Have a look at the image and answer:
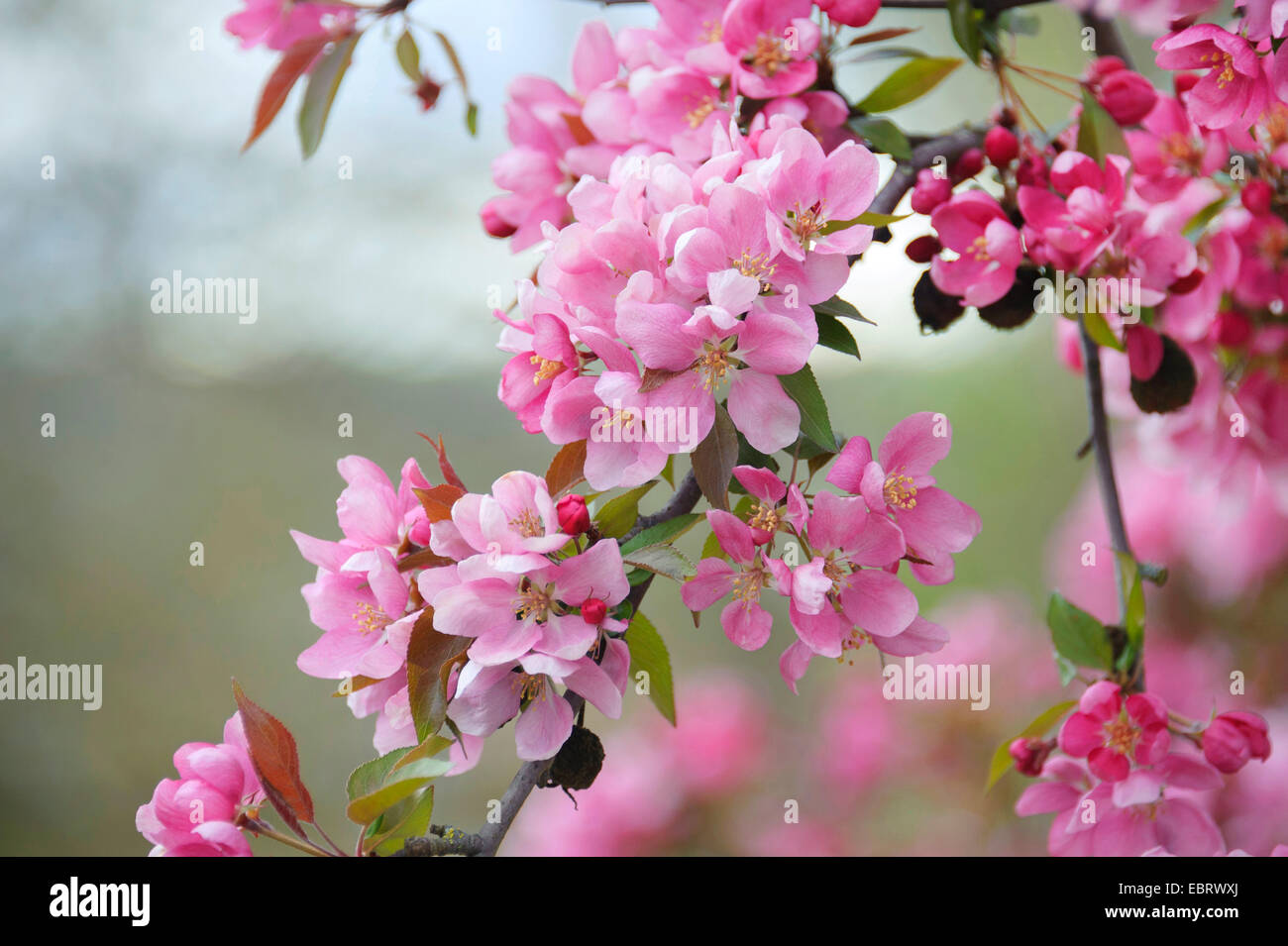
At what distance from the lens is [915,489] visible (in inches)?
19.8

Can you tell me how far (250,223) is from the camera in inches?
106

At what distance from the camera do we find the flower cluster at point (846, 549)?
0.46m

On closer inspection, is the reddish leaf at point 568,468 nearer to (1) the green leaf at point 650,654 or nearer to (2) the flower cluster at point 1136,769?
(1) the green leaf at point 650,654

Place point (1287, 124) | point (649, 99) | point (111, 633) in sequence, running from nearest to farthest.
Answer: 1. point (649, 99)
2. point (1287, 124)
3. point (111, 633)

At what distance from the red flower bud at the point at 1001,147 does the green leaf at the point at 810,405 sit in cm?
29

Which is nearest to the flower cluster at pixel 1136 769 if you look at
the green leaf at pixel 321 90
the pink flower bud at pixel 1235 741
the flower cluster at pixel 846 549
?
the pink flower bud at pixel 1235 741

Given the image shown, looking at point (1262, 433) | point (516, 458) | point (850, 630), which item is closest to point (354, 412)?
point (516, 458)

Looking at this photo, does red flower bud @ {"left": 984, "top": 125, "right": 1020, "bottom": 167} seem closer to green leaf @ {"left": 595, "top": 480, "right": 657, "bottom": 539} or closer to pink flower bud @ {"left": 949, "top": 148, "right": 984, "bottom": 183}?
pink flower bud @ {"left": 949, "top": 148, "right": 984, "bottom": 183}

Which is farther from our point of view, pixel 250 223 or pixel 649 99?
pixel 250 223

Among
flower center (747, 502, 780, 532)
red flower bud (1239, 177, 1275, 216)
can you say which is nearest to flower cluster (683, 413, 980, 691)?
flower center (747, 502, 780, 532)

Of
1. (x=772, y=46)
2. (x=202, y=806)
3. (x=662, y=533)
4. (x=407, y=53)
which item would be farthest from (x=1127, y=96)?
(x=202, y=806)

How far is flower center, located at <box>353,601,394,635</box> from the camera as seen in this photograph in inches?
20.4
